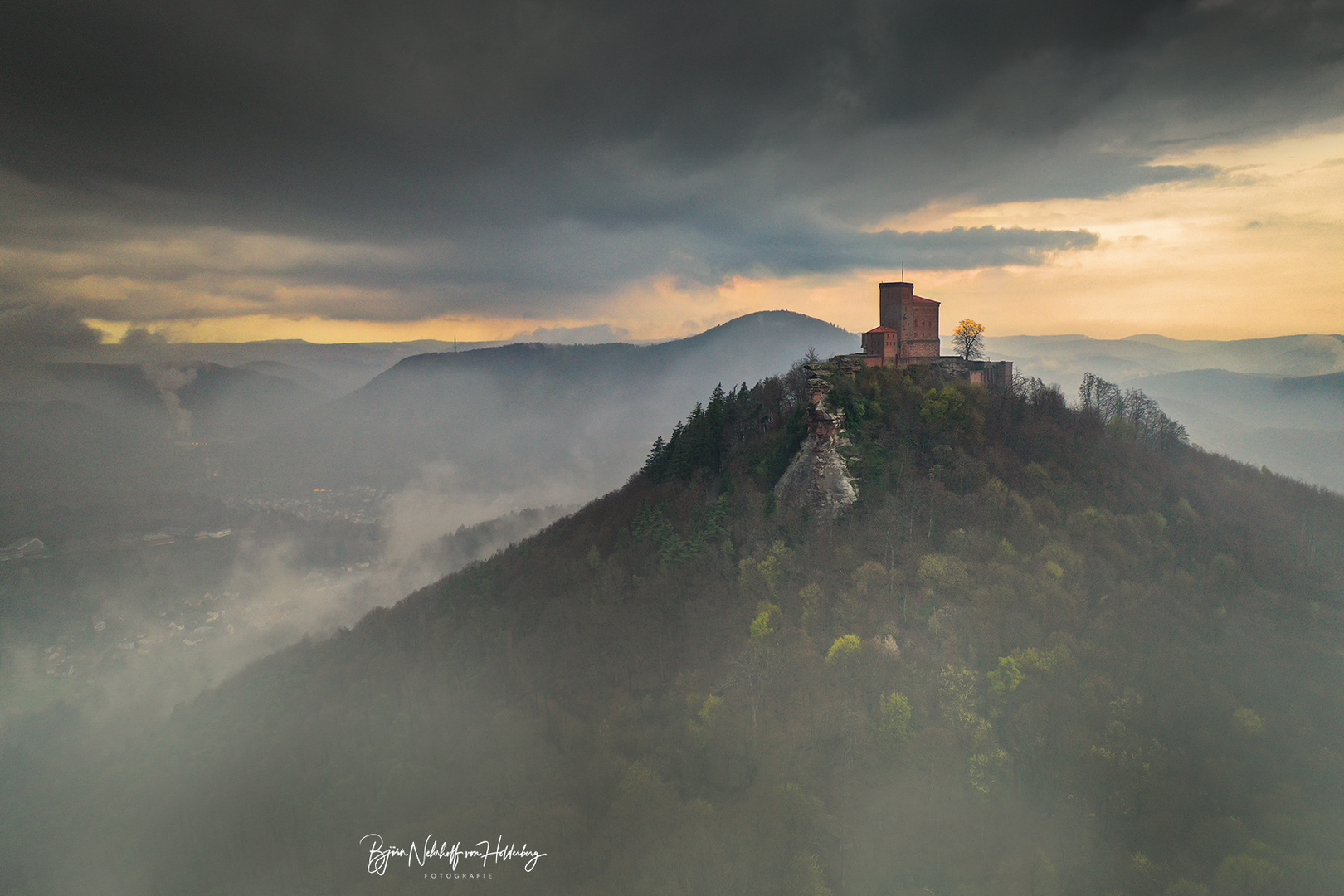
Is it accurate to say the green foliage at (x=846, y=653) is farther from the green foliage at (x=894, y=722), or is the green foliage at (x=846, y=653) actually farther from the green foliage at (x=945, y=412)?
the green foliage at (x=945, y=412)

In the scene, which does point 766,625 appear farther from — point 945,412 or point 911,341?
point 911,341

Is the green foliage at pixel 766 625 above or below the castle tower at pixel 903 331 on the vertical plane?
below

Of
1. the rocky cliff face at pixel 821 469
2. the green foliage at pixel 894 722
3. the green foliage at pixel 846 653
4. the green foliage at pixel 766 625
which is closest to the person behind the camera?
the green foliage at pixel 894 722

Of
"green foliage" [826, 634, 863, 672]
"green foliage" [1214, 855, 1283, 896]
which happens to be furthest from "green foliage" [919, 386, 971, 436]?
"green foliage" [1214, 855, 1283, 896]

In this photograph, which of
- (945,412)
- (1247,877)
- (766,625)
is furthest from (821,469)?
(1247,877)

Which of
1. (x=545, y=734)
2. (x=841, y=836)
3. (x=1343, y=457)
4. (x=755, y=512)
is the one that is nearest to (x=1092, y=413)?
(x=755, y=512)

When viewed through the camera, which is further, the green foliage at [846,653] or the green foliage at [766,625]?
the green foliage at [766,625]

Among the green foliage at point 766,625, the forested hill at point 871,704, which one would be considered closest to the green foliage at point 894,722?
the forested hill at point 871,704

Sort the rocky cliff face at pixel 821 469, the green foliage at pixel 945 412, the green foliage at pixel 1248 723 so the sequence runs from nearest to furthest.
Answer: the green foliage at pixel 1248 723 < the rocky cliff face at pixel 821 469 < the green foliage at pixel 945 412

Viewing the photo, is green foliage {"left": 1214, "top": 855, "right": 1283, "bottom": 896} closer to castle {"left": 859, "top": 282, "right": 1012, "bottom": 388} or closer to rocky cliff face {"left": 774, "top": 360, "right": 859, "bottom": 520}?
rocky cliff face {"left": 774, "top": 360, "right": 859, "bottom": 520}
